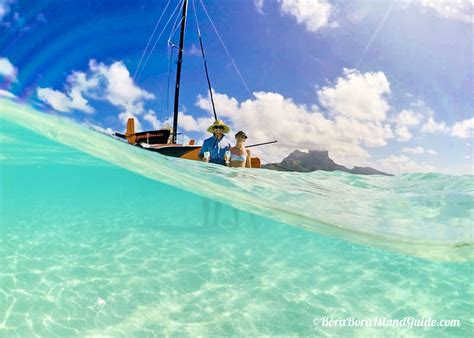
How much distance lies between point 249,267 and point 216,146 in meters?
4.04

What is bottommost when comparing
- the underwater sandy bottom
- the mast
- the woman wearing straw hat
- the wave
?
the underwater sandy bottom

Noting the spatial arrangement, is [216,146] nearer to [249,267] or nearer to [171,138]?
[249,267]

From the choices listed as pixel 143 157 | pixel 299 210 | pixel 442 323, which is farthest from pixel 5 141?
pixel 442 323

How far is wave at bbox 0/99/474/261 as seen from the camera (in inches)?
382

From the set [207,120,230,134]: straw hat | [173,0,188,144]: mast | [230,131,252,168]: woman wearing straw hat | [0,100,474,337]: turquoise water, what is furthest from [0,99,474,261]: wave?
[173,0,188,144]: mast

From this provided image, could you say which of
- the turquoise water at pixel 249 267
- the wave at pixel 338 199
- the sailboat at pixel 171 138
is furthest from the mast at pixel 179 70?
the wave at pixel 338 199

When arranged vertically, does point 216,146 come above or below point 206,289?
above

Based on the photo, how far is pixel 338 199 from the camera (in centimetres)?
1078

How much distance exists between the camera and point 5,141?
17.6 meters

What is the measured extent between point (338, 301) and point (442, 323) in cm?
236

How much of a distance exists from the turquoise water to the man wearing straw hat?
18.3 inches

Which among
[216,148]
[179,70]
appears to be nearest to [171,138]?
[179,70]

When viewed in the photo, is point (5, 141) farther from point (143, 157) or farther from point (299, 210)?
point (299, 210)

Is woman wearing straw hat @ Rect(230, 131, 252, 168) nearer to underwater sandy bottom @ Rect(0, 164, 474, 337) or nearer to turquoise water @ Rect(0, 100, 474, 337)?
turquoise water @ Rect(0, 100, 474, 337)
